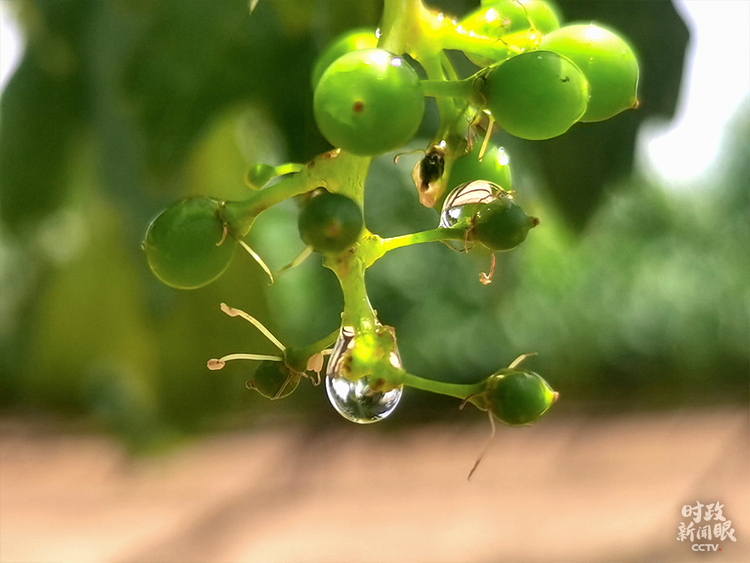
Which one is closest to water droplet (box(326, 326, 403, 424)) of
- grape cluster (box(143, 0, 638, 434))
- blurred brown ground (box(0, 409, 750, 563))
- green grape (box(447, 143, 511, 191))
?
grape cluster (box(143, 0, 638, 434))

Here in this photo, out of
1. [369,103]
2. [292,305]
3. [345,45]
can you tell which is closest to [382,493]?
[292,305]

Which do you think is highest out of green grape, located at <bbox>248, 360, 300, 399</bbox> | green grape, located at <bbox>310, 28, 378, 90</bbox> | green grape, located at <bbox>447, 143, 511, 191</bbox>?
green grape, located at <bbox>310, 28, 378, 90</bbox>

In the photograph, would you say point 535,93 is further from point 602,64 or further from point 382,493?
point 382,493

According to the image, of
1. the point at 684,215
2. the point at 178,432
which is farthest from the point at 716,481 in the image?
the point at 178,432

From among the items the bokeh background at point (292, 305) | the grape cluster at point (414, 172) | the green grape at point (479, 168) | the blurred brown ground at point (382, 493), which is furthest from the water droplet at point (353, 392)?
the blurred brown ground at point (382, 493)

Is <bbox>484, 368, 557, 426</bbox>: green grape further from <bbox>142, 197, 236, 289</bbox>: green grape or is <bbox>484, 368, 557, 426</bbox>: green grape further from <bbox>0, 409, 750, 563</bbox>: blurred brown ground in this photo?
<bbox>0, 409, 750, 563</bbox>: blurred brown ground

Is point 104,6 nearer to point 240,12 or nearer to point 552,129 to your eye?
point 240,12
